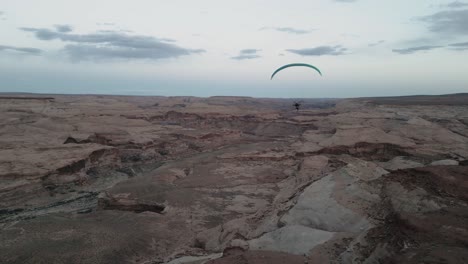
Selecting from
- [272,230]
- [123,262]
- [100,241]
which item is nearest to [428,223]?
[272,230]

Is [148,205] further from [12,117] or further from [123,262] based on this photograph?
[12,117]

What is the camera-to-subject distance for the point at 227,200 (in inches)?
557

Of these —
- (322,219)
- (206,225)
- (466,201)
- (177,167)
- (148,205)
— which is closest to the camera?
(466,201)

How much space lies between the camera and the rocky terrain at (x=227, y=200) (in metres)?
6.72

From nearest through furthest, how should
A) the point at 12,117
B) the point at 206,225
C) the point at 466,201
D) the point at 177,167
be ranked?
the point at 466,201 < the point at 206,225 < the point at 177,167 < the point at 12,117

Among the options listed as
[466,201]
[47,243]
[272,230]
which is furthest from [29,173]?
[466,201]

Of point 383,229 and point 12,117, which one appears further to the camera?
point 12,117

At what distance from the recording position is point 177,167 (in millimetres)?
19969

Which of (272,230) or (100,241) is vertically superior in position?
(272,230)

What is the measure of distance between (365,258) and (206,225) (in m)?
6.47

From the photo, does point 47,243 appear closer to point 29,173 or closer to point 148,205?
point 148,205

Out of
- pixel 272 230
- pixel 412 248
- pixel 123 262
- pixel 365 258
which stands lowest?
pixel 123 262

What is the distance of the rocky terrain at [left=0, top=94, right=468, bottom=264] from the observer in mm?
6719

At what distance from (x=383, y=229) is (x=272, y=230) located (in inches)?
111
